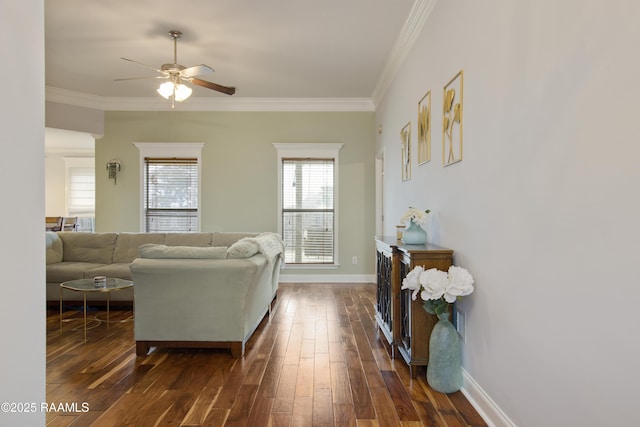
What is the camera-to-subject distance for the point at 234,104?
21.6 feet

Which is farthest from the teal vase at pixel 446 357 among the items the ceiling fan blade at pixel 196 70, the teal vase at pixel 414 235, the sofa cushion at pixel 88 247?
the sofa cushion at pixel 88 247

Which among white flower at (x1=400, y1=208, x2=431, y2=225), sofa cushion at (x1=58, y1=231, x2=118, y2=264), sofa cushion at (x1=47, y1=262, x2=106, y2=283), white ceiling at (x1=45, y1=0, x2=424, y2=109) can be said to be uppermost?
white ceiling at (x1=45, y1=0, x2=424, y2=109)

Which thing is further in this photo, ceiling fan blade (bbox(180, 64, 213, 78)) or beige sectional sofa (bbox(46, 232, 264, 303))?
beige sectional sofa (bbox(46, 232, 264, 303))

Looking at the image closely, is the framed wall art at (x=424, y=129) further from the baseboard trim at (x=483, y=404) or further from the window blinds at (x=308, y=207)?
the window blinds at (x=308, y=207)

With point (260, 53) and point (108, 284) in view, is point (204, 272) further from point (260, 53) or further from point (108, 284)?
point (260, 53)

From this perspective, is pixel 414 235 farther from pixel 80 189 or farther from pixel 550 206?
pixel 80 189

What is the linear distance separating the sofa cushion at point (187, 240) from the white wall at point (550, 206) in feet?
11.7

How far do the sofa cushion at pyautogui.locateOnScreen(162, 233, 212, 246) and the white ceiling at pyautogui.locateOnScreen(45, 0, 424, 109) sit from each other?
2.16 m

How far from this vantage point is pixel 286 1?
3549mm

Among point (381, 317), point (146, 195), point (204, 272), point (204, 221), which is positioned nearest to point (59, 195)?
point (146, 195)

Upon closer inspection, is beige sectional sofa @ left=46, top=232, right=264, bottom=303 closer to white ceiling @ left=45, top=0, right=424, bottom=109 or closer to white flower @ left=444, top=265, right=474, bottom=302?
white ceiling @ left=45, top=0, right=424, bottom=109

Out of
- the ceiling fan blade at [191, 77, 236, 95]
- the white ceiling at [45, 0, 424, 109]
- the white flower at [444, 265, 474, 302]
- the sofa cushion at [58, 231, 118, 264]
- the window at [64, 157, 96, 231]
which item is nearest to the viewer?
the white flower at [444, 265, 474, 302]

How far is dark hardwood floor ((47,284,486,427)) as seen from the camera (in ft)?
7.41
